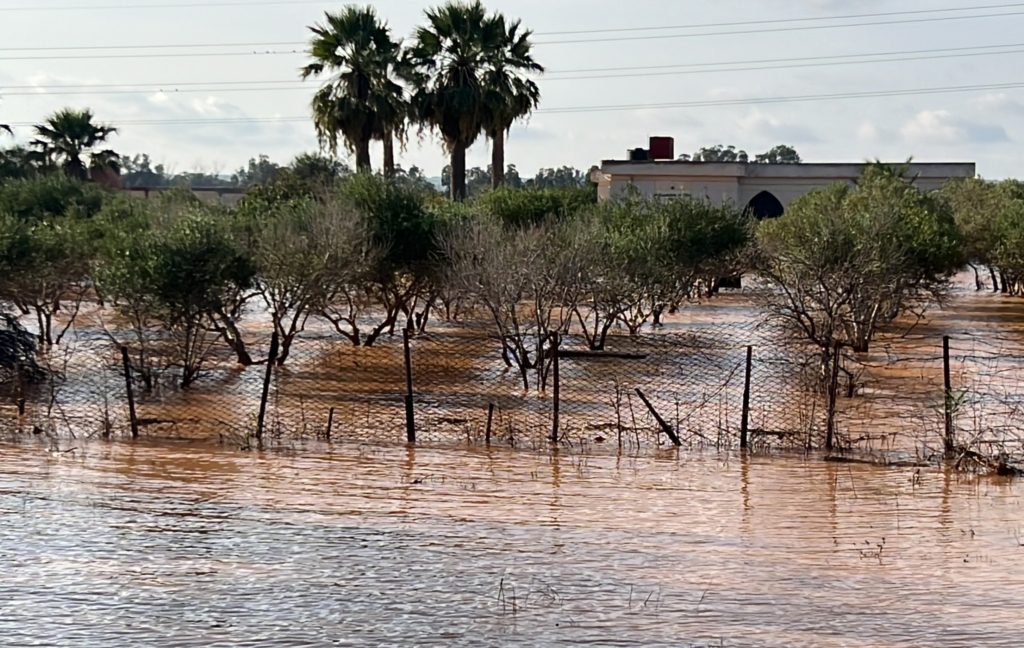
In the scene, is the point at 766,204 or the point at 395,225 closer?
the point at 395,225

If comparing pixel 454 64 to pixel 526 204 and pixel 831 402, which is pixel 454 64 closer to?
pixel 526 204

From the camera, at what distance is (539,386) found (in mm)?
23688

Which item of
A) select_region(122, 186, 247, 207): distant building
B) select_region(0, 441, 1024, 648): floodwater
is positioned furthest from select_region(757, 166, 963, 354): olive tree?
select_region(122, 186, 247, 207): distant building

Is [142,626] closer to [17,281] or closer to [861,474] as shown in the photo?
[861,474]

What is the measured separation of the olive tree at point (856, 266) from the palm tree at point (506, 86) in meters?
10.00

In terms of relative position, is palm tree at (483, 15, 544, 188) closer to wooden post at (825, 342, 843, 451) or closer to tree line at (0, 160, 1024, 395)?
tree line at (0, 160, 1024, 395)

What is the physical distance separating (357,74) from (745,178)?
1010 inches

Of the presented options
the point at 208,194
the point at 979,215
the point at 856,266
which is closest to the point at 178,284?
the point at 856,266

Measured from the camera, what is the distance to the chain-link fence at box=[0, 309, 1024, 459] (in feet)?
54.4

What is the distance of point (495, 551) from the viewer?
11.2 meters

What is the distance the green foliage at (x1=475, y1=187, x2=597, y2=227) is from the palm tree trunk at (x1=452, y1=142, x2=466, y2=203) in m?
1.38

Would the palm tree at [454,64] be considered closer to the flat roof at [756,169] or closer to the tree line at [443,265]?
the tree line at [443,265]

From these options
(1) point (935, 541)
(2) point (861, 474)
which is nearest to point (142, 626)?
(1) point (935, 541)

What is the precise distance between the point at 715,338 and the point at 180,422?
56.1 feet
